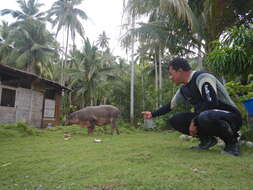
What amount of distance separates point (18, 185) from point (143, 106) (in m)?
15.0

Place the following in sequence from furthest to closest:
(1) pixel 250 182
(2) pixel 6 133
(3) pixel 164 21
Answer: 1. (3) pixel 164 21
2. (2) pixel 6 133
3. (1) pixel 250 182

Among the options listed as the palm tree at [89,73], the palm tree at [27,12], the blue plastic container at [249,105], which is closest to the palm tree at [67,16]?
the palm tree at [27,12]

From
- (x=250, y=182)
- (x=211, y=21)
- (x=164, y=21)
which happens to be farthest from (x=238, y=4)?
(x=250, y=182)

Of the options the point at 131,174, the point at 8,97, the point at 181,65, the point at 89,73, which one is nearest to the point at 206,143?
the point at 181,65

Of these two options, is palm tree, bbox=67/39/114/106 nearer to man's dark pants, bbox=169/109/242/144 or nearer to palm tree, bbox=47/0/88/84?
palm tree, bbox=47/0/88/84

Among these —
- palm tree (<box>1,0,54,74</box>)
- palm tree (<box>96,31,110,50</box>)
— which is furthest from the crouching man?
palm tree (<box>96,31,110,50</box>)

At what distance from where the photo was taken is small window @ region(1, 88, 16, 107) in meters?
10.3

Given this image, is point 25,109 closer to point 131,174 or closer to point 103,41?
point 131,174

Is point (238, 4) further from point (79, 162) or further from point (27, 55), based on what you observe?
point (27, 55)

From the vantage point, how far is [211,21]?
22.8 ft

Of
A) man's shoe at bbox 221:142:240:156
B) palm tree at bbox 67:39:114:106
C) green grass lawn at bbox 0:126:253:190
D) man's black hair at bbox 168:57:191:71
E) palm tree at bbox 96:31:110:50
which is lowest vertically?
green grass lawn at bbox 0:126:253:190

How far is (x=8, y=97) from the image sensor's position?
415 inches

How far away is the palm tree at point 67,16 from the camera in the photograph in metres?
25.7

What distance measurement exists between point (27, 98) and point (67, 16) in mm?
17170
